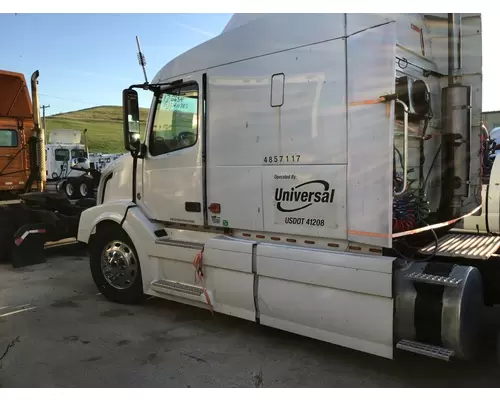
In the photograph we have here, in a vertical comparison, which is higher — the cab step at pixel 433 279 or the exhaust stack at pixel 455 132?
the exhaust stack at pixel 455 132

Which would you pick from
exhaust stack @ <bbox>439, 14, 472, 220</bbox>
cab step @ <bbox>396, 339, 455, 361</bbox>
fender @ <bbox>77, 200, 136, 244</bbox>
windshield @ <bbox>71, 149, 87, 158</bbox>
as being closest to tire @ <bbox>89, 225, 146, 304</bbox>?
fender @ <bbox>77, 200, 136, 244</bbox>

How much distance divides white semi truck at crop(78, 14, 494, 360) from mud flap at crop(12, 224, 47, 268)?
2.82 meters

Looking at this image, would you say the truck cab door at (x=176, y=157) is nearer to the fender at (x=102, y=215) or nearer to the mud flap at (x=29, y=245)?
the fender at (x=102, y=215)

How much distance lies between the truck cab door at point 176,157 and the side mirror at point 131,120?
0.65ft

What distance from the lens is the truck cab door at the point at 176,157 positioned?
474 cm

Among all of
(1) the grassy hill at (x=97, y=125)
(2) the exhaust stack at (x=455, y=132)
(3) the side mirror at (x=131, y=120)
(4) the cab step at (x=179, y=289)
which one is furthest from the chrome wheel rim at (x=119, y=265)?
(1) the grassy hill at (x=97, y=125)

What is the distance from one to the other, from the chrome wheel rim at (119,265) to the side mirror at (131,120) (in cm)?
122

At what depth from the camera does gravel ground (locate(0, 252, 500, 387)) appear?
3.55 m

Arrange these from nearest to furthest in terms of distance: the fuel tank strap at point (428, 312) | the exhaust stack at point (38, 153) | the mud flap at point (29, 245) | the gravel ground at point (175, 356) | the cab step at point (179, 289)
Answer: the fuel tank strap at point (428, 312) → the gravel ground at point (175, 356) → the cab step at point (179, 289) → the mud flap at point (29, 245) → the exhaust stack at point (38, 153)

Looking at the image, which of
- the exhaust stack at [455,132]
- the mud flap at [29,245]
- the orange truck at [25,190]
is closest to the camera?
the exhaust stack at [455,132]

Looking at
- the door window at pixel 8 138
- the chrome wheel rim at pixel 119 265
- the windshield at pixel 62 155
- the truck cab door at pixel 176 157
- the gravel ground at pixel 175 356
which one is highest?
the windshield at pixel 62 155

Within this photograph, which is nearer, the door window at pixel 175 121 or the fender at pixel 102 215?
the door window at pixel 175 121

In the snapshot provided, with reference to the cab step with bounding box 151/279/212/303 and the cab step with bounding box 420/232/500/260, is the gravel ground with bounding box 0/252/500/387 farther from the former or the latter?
the cab step with bounding box 420/232/500/260

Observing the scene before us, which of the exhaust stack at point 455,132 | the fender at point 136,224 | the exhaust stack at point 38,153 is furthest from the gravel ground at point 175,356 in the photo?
the exhaust stack at point 38,153
